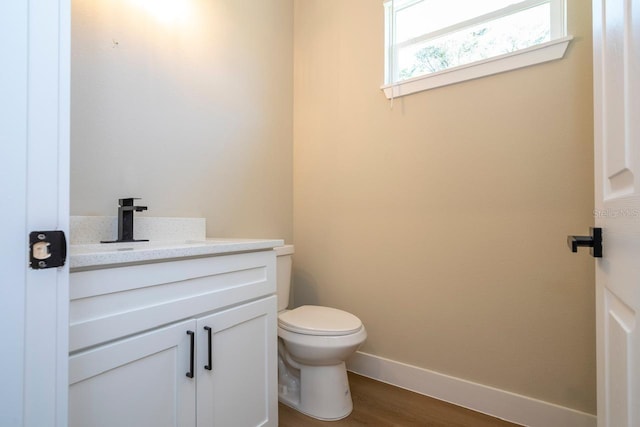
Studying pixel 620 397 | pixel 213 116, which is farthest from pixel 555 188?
pixel 213 116

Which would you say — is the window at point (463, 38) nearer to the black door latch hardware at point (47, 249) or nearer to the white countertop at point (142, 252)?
the white countertop at point (142, 252)

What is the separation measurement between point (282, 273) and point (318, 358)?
1.67ft

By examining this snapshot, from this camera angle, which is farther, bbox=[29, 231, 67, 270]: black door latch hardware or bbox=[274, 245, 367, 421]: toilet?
bbox=[274, 245, 367, 421]: toilet

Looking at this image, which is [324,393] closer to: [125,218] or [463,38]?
[125,218]

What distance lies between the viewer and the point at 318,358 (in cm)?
146

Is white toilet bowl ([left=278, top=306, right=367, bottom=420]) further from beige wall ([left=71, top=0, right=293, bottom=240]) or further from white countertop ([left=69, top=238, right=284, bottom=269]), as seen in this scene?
beige wall ([left=71, top=0, right=293, bottom=240])

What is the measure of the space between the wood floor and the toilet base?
3 centimetres

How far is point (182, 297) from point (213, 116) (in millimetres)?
1061

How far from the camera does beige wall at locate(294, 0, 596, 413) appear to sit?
4.50ft

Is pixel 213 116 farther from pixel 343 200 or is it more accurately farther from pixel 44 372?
pixel 44 372

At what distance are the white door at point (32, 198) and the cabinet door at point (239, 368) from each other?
446mm

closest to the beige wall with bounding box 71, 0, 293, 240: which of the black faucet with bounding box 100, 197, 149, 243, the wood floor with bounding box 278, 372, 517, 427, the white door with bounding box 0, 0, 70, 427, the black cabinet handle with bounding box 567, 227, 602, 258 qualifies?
the black faucet with bounding box 100, 197, 149, 243

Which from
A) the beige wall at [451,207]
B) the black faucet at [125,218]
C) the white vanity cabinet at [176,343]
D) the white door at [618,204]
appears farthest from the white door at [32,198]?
the beige wall at [451,207]

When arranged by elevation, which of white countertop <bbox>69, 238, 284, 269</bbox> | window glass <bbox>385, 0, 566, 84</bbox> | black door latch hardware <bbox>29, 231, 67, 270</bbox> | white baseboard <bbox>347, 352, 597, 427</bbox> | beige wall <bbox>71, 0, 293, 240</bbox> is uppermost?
window glass <bbox>385, 0, 566, 84</bbox>
